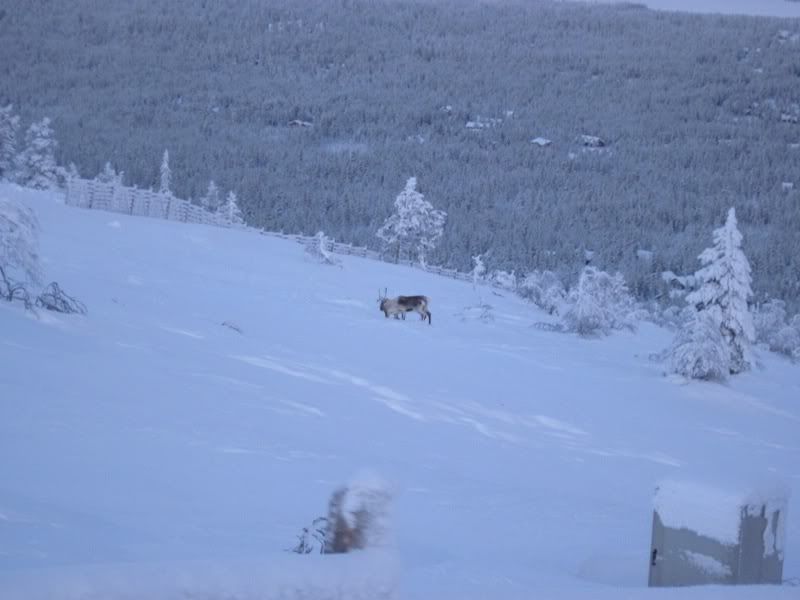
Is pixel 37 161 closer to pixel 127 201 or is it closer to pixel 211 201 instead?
pixel 127 201

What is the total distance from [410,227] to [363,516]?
5312 centimetres

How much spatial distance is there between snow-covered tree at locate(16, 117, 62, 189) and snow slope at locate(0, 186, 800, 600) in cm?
3300

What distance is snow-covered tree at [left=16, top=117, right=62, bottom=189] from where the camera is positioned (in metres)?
54.6

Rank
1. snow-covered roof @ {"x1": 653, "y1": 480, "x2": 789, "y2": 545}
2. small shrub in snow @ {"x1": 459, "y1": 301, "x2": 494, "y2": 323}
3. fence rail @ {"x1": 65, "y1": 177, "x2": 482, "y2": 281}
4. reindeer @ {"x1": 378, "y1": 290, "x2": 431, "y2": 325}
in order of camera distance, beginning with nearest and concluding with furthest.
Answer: snow-covered roof @ {"x1": 653, "y1": 480, "x2": 789, "y2": 545} < reindeer @ {"x1": 378, "y1": 290, "x2": 431, "y2": 325} < small shrub in snow @ {"x1": 459, "y1": 301, "x2": 494, "y2": 323} < fence rail @ {"x1": 65, "y1": 177, "x2": 482, "y2": 281}

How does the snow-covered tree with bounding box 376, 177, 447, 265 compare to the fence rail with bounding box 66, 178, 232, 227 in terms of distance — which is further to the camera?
the snow-covered tree with bounding box 376, 177, 447, 265

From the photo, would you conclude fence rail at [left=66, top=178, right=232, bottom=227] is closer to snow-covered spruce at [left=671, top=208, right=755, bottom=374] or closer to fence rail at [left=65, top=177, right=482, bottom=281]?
fence rail at [left=65, top=177, right=482, bottom=281]

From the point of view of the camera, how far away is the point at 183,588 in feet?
7.50

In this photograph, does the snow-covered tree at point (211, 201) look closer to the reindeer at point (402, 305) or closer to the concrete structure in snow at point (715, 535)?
the reindeer at point (402, 305)

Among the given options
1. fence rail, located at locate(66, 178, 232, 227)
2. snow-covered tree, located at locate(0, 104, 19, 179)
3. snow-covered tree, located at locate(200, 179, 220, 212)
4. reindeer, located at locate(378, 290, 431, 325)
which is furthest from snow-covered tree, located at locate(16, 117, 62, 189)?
reindeer, located at locate(378, 290, 431, 325)

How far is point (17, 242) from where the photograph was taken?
40.4 ft

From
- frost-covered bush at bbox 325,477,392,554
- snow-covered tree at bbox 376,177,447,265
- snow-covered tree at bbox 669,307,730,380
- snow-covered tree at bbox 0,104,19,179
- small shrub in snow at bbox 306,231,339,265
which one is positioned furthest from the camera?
snow-covered tree at bbox 376,177,447,265

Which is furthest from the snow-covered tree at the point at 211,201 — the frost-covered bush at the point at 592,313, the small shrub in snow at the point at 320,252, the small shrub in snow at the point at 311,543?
the small shrub in snow at the point at 311,543

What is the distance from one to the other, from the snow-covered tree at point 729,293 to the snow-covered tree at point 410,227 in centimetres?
3190

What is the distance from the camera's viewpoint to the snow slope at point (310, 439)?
5.39 m
